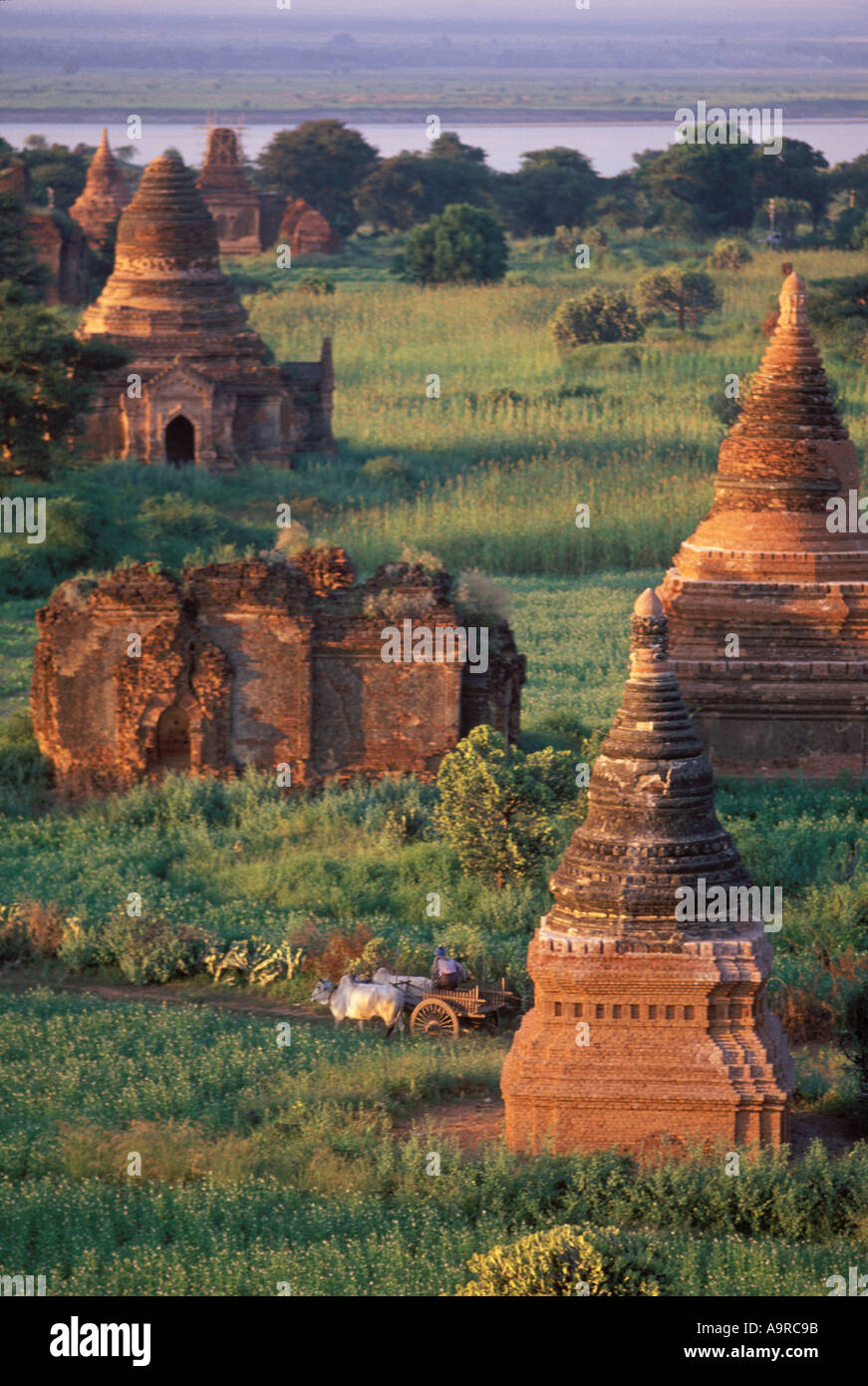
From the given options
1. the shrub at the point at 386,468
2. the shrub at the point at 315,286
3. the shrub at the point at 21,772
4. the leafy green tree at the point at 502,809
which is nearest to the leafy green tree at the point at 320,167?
the shrub at the point at 315,286

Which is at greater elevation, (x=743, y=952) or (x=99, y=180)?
(x=99, y=180)

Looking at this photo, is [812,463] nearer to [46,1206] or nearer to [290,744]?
[290,744]

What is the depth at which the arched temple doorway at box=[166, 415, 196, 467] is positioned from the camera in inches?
1636

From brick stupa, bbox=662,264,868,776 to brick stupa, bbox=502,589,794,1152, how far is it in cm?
942

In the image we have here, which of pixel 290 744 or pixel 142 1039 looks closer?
pixel 142 1039

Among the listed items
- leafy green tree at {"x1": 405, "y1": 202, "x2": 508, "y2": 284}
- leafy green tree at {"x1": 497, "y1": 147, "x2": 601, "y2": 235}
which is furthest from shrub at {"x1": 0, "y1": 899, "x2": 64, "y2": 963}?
leafy green tree at {"x1": 497, "y1": 147, "x2": 601, "y2": 235}

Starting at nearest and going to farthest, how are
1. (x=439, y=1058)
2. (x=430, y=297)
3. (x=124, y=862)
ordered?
(x=439, y=1058) < (x=124, y=862) < (x=430, y=297)

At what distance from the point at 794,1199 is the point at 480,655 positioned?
32.5 feet

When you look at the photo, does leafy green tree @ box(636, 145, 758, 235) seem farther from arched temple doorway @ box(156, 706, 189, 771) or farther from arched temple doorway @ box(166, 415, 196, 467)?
arched temple doorway @ box(156, 706, 189, 771)

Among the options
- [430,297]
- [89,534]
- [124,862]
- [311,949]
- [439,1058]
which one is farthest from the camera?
[430,297]

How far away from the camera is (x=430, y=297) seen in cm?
6844

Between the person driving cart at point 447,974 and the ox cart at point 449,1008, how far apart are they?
0.04 m

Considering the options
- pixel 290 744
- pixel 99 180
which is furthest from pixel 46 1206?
pixel 99 180

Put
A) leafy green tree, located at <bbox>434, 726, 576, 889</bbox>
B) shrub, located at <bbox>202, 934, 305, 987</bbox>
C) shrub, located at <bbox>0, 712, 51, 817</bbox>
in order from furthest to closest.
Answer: shrub, located at <bbox>0, 712, 51, 817</bbox>
leafy green tree, located at <bbox>434, 726, 576, 889</bbox>
shrub, located at <bbox>202, 934, 305, 987</bbox>
